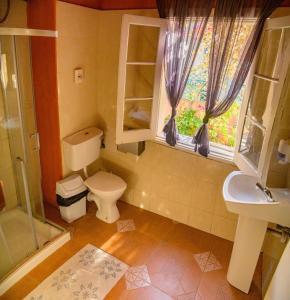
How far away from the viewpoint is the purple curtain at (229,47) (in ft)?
5.72

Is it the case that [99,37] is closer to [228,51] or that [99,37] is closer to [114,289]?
[228,51]

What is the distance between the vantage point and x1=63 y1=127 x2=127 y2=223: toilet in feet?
7.89

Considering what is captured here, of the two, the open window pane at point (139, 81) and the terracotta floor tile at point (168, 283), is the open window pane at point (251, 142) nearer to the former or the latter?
the open window pane at point (139, 81)

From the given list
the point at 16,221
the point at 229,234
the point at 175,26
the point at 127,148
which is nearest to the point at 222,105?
the point at 175,26

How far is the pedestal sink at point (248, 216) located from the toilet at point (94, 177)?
1.12 meters

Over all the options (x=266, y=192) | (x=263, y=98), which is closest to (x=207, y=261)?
(x=266, y=192)

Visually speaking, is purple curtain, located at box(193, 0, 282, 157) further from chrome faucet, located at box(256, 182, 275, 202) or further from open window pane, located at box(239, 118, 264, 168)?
chrome faucet, located at box(256, 182, 275, 202)

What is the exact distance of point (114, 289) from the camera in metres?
1.93

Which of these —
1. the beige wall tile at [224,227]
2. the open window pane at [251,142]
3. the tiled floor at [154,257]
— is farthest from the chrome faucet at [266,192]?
the tiled floor at [154,257]

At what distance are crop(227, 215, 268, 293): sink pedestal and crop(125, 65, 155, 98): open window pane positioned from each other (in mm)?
A: 1362

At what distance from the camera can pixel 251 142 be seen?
1.99m

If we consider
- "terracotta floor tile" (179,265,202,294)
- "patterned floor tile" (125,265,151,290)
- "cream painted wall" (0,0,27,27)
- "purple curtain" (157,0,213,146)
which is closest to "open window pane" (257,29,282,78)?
"purple curtain" (157,0,213,146)

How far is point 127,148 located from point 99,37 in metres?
1.12

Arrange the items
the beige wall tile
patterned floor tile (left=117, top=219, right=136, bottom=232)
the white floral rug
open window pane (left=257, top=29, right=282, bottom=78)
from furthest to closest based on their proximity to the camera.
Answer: patterned floor tile (left=117, top=219, right=136, bottom=232) → the beige wall tile → the white floral rug → open window pane (left=257, top=29, right=282, bottom=78)
